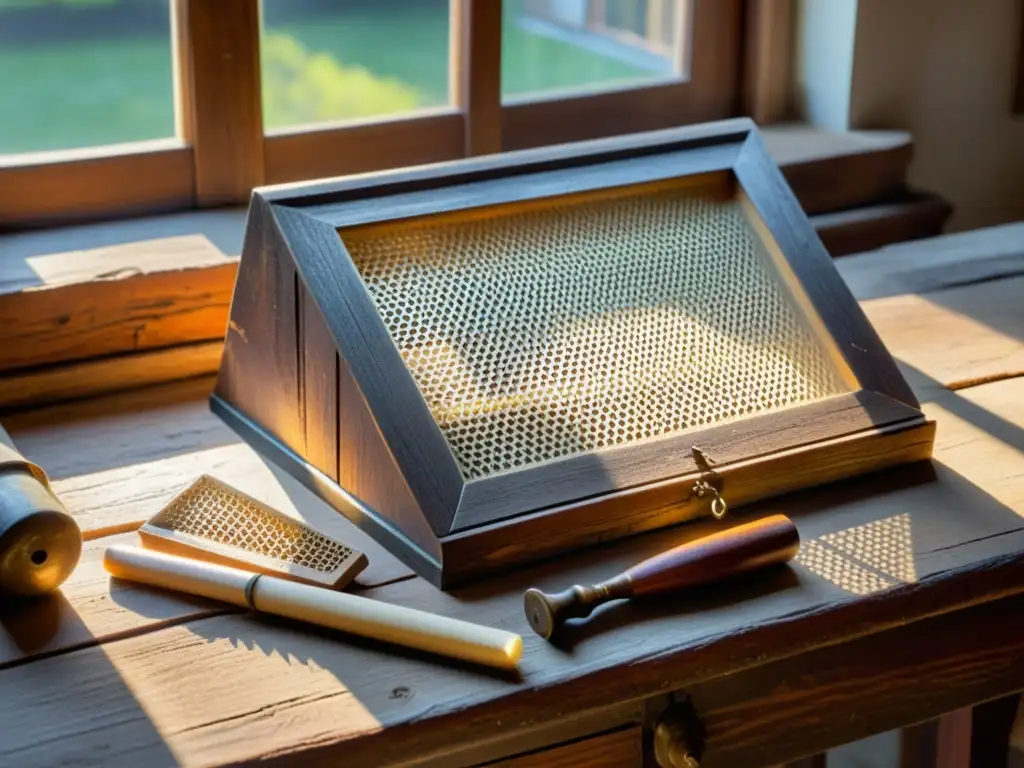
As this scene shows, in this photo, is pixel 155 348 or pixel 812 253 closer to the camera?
pixel 812 253

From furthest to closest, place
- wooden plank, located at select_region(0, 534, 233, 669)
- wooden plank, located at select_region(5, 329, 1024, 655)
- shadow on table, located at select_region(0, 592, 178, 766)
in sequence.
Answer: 1. wooden plank, located at select_region(5, 329, 1024, 655)
2. wooden plank, located at select_region(0, 534, 233, 669)
3. shadow on table, located at select_region(0, 592, 178, 766)

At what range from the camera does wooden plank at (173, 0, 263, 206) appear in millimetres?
1718

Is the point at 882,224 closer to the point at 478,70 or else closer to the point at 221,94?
the point at 478,70

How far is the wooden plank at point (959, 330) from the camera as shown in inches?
63.8

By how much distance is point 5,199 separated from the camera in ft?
5.55

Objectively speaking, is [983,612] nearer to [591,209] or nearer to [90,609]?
[591,209]

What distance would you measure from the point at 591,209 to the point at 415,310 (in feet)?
0.80

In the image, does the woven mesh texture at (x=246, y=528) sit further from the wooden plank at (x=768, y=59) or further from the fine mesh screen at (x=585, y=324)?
the wooden plank at (x=768, y=59)

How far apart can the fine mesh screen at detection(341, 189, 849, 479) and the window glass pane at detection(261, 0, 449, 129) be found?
1.83ft

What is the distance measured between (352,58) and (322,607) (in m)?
1.05

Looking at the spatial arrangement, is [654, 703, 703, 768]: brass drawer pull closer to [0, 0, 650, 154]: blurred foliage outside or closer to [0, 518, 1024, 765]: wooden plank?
[0, 518, 1024, 765]: wooden plank

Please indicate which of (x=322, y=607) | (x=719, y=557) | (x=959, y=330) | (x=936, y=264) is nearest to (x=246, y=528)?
(x=322, y=607)

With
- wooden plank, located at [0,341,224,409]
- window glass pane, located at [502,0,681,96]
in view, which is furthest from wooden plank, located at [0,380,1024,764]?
window glass pane, located at [502,0,681,96]

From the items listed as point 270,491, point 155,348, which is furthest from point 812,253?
point 155,348
